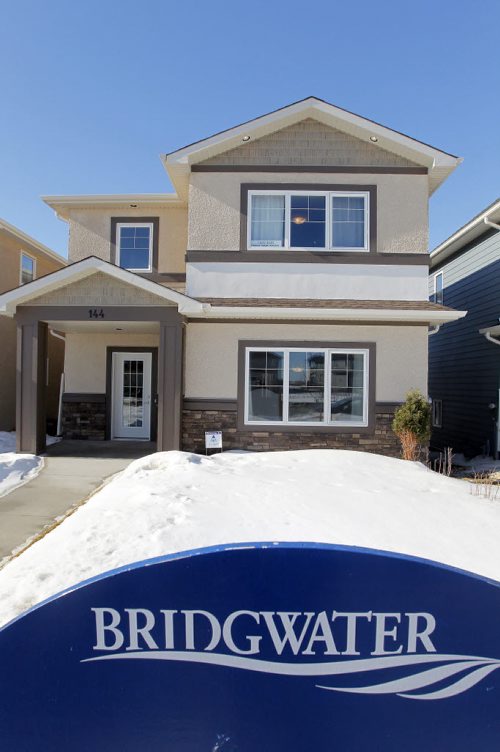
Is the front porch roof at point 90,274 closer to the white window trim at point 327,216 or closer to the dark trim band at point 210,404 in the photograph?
the dark trim band at point 210,404

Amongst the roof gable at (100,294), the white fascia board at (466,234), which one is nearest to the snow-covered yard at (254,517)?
the roof gable at (100,294)

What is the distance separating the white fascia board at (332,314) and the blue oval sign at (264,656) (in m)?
7.62

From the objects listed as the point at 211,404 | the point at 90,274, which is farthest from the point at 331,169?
the point at 211,404

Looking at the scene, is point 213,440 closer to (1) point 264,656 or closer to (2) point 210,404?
(2) point 210,404

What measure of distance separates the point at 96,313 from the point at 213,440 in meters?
3.30

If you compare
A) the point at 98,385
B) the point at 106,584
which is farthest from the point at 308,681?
the point at 98,385

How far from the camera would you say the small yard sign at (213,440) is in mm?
8688

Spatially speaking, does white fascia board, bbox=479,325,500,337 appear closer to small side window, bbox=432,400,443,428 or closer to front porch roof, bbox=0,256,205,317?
small side window, bbox=432,400,443,428

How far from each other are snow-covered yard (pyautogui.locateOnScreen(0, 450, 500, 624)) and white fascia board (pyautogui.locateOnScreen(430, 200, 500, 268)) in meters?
7.85

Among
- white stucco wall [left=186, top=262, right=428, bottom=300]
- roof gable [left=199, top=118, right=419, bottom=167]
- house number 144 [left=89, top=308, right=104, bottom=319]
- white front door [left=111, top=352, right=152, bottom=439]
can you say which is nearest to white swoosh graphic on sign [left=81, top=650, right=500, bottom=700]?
house number 144 [left=89, top=308, right=104, bottom=319]

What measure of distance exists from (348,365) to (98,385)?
6061 millimetres

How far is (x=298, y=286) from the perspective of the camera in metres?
9.63

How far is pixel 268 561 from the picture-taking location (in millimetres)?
1482

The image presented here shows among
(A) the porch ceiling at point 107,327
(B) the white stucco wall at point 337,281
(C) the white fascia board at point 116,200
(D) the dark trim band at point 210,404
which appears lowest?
(D) the dark trim band at point 210,404
